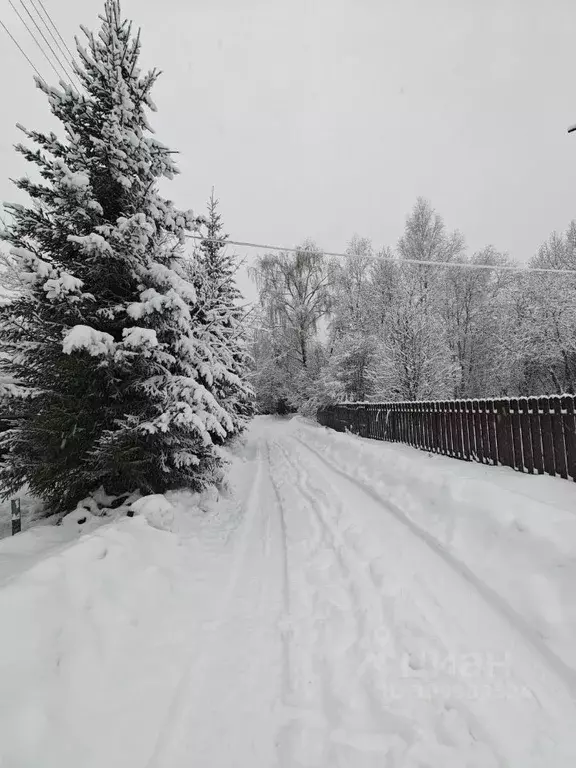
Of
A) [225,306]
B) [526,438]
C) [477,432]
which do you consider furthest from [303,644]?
[225,306]

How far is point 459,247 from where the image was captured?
960 inches

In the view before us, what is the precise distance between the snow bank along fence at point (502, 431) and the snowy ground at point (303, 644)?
0.91 m

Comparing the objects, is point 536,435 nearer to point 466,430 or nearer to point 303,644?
point 466,430

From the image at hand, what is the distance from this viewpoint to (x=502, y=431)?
6.25 meters

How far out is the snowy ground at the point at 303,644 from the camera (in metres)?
1.77

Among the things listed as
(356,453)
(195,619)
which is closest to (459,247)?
(356,453)

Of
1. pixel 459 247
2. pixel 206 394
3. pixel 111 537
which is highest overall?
pixel 459 247

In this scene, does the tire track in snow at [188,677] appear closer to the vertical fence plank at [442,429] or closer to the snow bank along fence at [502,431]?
the snow bank along fence at [502,431]

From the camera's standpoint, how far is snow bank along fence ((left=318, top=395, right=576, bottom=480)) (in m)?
5.09

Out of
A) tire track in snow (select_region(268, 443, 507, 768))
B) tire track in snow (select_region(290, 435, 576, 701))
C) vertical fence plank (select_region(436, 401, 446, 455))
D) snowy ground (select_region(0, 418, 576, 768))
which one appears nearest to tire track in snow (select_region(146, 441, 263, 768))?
snowy ground (select_region(0, 418, 576, 768))

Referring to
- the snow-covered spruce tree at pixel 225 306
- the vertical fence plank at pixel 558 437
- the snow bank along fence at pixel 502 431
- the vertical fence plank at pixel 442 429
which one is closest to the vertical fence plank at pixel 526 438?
the snow bank along fence at pixel 502 431

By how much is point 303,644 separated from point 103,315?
4997 millimetres

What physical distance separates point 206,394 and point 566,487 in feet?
16.2

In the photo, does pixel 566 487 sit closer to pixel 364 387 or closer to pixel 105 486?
pixel 105 486
